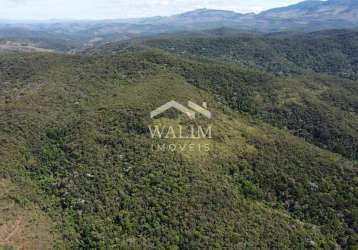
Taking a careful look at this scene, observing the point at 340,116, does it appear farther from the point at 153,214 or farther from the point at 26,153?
the point at 26,153

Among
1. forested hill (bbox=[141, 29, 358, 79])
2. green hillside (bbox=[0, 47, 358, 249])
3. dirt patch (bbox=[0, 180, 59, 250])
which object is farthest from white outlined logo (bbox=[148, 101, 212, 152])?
forested hill (bbox=[141, 29, 358, 79])

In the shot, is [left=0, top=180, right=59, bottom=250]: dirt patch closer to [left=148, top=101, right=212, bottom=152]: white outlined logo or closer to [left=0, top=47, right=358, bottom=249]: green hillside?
[left=0, top=47, right=358, bottom=249]: green hillside

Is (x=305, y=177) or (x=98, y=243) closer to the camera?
(x=98, y=243)

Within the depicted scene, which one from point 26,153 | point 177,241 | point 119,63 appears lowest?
point 177,241

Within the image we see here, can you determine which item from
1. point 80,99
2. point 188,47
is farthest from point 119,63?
point 188,47

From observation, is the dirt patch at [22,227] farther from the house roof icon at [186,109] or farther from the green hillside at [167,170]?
the house roof icon at [186,109]

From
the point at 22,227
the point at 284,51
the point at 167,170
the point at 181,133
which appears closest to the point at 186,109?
the point at 181,133
